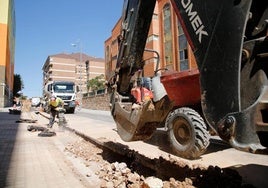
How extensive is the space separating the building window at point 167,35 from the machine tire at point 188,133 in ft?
73.3

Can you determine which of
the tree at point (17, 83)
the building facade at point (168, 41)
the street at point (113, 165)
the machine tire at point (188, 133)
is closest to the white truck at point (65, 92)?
the building facade at point (168, 41)

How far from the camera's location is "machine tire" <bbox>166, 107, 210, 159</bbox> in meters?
5.09

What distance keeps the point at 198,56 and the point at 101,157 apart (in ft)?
14.6

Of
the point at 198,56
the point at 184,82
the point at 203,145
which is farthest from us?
the point at 184,82

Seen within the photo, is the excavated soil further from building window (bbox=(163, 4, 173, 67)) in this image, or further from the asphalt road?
→ building window (bbox=(163, 4, 173, 67))

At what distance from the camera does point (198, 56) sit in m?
2.22

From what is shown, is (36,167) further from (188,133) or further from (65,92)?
(65,92)

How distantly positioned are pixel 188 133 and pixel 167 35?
2429 centimetres

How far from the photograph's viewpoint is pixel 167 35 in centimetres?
2853

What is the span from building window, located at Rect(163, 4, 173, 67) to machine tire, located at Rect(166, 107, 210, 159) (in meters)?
22.4

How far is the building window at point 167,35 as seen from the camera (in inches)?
1101

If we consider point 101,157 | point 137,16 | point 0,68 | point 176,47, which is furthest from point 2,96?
point 137,16

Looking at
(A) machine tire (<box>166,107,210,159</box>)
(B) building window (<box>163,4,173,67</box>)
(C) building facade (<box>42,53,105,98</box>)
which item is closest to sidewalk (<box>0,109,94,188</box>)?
(A) machine tire (<box>166,107,210,159</box>)

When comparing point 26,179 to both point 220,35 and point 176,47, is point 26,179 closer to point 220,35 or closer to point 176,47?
point 220,35
